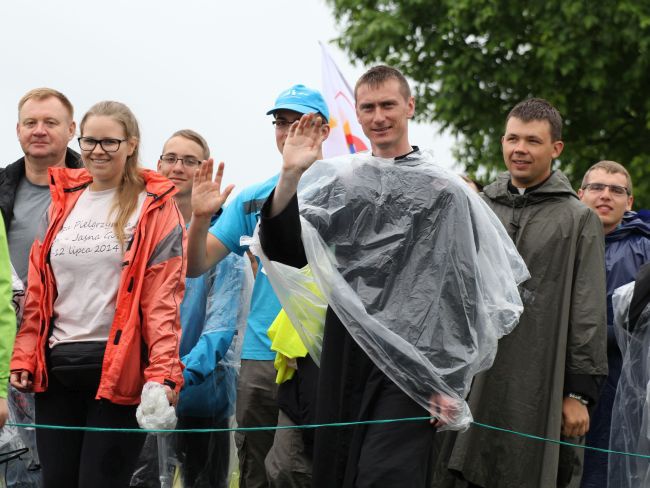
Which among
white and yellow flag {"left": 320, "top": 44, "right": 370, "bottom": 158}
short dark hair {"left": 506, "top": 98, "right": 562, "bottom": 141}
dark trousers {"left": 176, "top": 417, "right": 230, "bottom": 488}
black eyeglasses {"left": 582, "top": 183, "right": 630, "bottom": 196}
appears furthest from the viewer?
white and yellow flag {"left": 320, "top": 44, "right": 370, "bottom": 158}

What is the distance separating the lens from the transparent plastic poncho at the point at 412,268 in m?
4.39

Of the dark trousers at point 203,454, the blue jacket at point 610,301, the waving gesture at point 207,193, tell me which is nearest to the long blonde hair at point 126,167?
the waving gesture at point 207,193

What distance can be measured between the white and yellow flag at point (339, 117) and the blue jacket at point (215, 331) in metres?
3.09

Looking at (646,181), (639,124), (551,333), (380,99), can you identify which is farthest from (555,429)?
(639,124)

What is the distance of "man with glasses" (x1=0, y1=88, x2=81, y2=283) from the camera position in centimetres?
551

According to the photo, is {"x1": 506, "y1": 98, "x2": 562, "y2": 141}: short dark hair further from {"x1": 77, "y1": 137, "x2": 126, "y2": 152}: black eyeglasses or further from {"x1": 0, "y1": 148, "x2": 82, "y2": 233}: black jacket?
{"x1": 0, "y1": 148, "x2": 82, "y2": 233}: black jacket

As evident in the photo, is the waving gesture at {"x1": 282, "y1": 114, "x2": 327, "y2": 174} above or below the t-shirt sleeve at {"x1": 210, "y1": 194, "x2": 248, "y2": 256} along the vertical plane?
above

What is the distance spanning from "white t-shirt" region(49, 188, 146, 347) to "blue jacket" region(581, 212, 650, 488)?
7.74ft

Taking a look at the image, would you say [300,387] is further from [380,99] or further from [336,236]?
[380,99]

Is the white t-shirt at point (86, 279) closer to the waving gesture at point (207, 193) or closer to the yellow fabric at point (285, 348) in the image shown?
the waving gesture at point (207, 193)

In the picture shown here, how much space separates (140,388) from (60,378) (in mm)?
300

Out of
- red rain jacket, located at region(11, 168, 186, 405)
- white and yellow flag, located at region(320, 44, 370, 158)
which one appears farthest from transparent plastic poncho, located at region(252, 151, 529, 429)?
white and yellow flag, located at region(320, 44, 370, 158)

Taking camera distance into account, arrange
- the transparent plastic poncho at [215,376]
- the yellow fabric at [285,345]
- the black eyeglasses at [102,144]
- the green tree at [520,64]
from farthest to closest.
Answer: the green tree at [520,64] < the transparent plastic poncho at [215,376] < the yellow fabric at [285,345] < the black eyeglasses at [102,144]

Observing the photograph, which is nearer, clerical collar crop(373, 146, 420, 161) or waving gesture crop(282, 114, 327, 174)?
waving gesture crop(282, 114, 327, 174)
